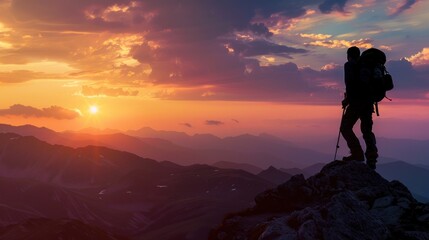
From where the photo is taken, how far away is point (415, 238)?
39.9 ft

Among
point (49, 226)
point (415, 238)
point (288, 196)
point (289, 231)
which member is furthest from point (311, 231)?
point (49, 226)

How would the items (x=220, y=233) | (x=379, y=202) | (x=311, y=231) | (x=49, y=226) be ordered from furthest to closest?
(x=49, y=226) < (x=220, y=233) < (x=379, y=202) < (x=311, y=231)

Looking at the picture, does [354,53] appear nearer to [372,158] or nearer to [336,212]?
[372,158]

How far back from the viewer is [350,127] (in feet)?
67.8

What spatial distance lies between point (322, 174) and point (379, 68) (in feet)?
Result: 18.8

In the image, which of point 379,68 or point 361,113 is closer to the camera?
point 379,68

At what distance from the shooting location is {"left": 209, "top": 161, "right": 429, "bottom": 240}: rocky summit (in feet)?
39.4

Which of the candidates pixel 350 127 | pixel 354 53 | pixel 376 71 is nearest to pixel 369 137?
pixel 350 127

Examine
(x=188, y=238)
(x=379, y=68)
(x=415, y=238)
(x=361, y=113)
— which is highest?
(x=379, y=68)

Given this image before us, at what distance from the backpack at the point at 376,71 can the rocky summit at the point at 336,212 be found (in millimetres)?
3761

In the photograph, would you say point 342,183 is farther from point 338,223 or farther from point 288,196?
point 338,223

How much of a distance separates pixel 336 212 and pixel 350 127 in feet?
30.2

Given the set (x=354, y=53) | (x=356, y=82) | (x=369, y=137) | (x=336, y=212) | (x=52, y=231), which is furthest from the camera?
(x=52, y=231)

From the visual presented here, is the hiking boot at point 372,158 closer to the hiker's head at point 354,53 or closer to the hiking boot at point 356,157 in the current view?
the hiking boot at point 356,157
